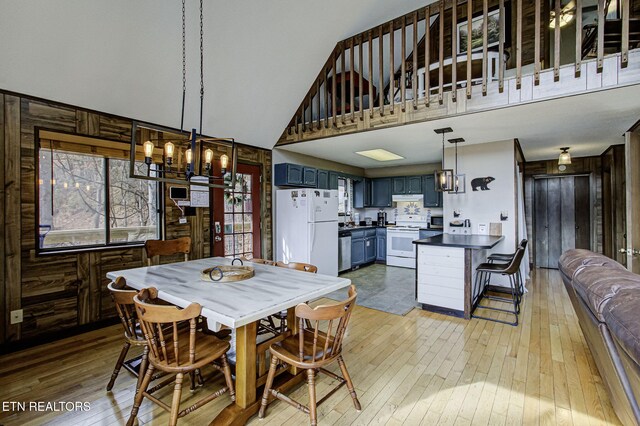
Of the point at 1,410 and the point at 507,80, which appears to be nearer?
the point at 1,410

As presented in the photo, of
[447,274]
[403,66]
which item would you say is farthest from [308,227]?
[403,66]

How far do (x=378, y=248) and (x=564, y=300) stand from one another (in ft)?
11.6

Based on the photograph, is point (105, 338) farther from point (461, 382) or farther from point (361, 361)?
point (461, 382)

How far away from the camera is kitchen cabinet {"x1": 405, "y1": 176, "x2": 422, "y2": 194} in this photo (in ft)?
22.3

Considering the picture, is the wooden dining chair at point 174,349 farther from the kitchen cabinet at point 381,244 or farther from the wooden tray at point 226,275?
Answer: the kitchen cabinet at point 381,244

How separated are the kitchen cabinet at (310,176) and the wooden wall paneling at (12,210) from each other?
369 centimetres

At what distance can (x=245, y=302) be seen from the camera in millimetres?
1736

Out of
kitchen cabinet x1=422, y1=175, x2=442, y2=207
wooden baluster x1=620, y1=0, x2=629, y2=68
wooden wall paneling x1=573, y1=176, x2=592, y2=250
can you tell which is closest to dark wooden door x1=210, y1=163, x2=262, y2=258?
kitchen cabinet x1=422, y1=175, x2=442, y2=207

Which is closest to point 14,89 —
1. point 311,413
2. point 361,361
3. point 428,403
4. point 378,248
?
point 311,413

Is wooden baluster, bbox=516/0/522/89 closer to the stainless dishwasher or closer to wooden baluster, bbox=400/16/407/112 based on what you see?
wooden baluster, bbox=400/16/407/112

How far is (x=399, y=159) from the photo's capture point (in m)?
6.24

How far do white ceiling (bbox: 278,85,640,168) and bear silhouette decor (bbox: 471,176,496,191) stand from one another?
60 centimetres

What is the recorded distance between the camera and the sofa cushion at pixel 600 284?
1509mm

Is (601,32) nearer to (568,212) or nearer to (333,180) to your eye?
(333,180)
